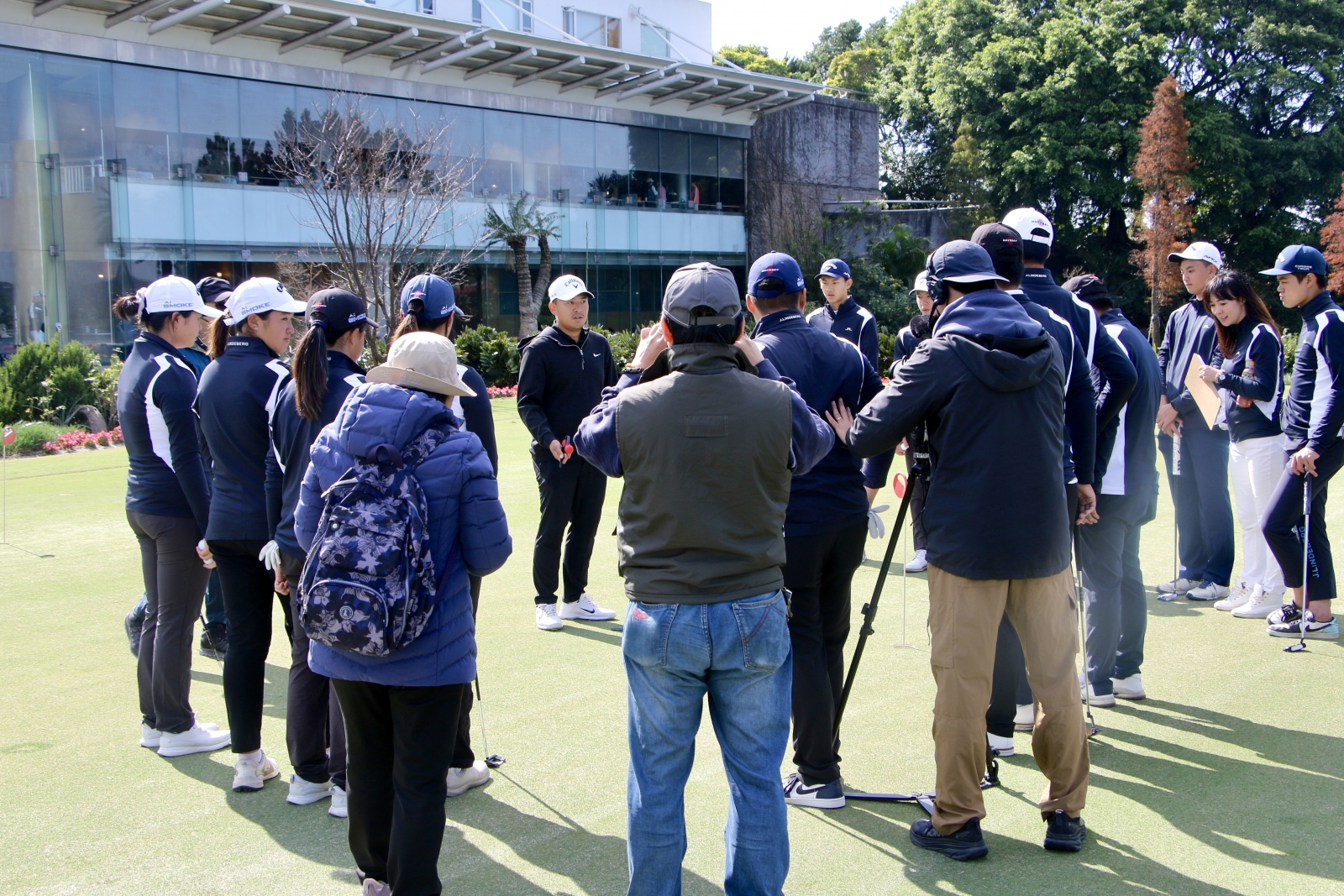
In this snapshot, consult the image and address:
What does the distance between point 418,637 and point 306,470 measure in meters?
0.99

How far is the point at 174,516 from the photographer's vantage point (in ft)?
15.8

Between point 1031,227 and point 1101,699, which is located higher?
point 1031,227

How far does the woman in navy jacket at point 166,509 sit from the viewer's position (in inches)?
183

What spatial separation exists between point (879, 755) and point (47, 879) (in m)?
3.22

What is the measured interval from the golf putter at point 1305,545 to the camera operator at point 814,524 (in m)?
3.43

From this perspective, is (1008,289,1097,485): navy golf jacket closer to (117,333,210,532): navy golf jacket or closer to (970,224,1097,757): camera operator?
(970,224,1097,757): camera operator

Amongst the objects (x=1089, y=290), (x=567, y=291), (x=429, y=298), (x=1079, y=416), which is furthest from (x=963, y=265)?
(x=567, y=291)

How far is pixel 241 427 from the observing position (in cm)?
427

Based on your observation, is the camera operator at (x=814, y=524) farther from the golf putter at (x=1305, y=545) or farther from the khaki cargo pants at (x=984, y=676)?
the golf putter at (x=1305, y=545)

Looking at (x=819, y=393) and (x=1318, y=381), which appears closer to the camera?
(x=819, y=393)

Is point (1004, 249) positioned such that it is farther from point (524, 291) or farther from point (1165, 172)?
point (1165, 172)

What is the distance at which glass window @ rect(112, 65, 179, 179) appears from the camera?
24.6 m

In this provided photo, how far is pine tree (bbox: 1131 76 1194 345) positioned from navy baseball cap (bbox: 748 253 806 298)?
3468 centimetres

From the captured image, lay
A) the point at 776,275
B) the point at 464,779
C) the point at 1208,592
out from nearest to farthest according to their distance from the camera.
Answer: the point at 776,275, the point at 464,779, the point at 1208,592
